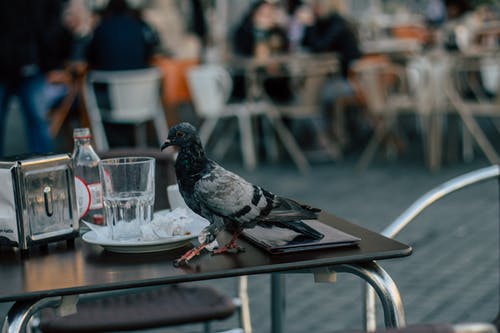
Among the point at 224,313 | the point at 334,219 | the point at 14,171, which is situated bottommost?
the point at 224,313

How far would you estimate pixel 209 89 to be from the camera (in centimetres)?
839

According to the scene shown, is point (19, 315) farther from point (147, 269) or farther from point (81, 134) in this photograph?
point (81, 134)

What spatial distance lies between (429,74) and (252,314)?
14.6 feet

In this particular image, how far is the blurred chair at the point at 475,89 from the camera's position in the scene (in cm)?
796

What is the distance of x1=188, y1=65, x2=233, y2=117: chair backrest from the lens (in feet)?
27.5

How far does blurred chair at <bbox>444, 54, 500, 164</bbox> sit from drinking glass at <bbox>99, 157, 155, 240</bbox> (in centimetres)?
626

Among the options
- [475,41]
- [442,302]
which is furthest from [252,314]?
[475,41]

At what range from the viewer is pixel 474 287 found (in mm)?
4449

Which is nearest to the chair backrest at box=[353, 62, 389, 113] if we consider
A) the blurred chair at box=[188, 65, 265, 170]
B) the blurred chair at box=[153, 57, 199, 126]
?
the blurred chair at box=[188, 65, 265, 170]

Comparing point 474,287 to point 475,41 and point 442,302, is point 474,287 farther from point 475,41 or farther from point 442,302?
point 475,41

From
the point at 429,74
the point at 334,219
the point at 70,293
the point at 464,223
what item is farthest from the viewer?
the point at 429,74

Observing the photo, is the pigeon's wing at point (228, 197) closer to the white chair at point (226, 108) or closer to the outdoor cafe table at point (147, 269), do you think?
the outdoor cafe table at point (147, 269)

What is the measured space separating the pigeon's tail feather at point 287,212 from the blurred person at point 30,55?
5195mm

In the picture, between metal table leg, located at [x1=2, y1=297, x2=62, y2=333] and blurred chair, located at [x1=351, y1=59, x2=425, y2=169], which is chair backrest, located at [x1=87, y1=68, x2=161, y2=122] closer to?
blurred chair, located at [x1=351, y1=59, x2=425, y2=169]
